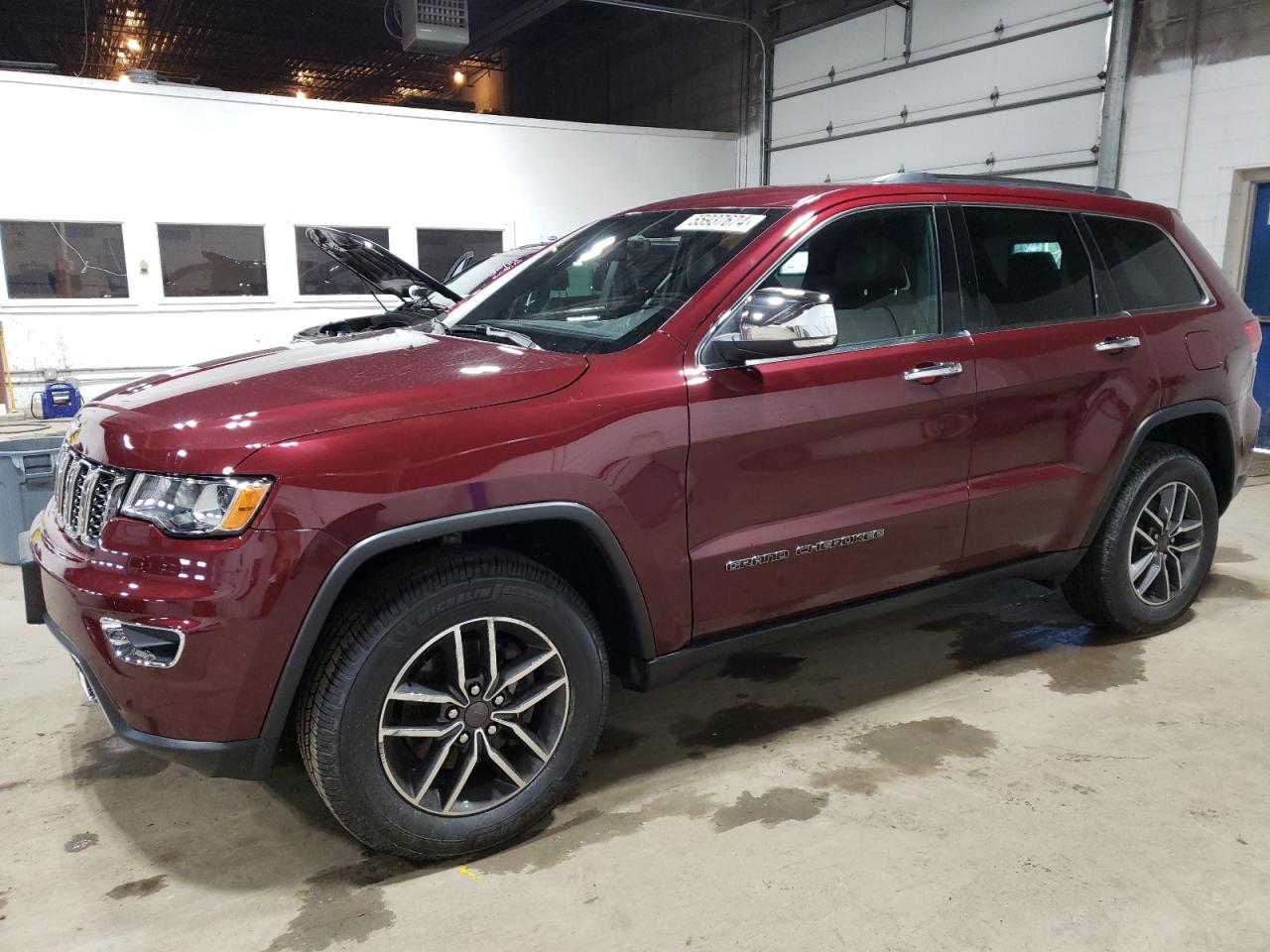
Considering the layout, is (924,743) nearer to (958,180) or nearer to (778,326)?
(778,326)

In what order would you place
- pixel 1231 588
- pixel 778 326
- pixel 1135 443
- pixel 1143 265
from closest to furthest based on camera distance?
1. pixel 778 326
2. pixel 1135 443
3. pixel 1143 265
4. pixel 1231 588

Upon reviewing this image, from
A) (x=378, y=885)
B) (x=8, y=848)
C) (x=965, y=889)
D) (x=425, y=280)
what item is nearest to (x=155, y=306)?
(x=425, y=280)

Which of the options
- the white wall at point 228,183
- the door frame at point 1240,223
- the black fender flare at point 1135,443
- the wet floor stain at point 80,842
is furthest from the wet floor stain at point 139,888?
the white wall at point 228,183

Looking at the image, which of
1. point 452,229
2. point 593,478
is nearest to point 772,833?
point 593,478

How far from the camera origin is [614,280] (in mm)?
2881

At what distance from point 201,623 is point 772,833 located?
150 cm

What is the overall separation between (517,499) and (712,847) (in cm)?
104

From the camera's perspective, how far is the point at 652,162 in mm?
12211

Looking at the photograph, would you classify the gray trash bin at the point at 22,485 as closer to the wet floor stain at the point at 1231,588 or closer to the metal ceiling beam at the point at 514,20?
the wet floor stain at the point at 1231,588

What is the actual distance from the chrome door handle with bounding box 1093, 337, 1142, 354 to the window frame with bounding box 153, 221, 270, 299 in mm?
9168

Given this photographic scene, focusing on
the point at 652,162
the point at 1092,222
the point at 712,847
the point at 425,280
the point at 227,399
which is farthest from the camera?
the point at 652,162

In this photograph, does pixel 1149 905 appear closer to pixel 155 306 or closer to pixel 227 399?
pixel 227 399

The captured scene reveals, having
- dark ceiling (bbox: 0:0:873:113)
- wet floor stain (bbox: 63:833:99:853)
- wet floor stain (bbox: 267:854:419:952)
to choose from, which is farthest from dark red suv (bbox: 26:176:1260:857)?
dark ceiling (bbox: 0:0:873:113)

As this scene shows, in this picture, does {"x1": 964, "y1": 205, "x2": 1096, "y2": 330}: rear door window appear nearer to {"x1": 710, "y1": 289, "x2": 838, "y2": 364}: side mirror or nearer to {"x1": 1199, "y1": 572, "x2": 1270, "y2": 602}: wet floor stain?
{"x1": 710, "y1": 289, "x2": 838, "y2": 364}: side mirror
